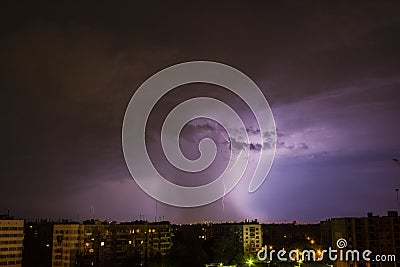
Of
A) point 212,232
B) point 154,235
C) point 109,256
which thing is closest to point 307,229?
point 212,232

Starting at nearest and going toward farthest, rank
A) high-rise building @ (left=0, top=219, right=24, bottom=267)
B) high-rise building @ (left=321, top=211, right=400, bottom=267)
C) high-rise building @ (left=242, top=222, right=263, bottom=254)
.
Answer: high-rise building @ (left=321, top=211, right=400, bottom=267) → high-rise building @ (left=0, top=219, right=24, bottom=267) → high-rise building @ (left=242, top=222, right=263, bottom=254)

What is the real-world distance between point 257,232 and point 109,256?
20.8 m

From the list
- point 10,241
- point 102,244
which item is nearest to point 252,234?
point 102,244

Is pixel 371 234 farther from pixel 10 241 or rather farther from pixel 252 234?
pixel 10 241

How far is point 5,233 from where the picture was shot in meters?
30.7

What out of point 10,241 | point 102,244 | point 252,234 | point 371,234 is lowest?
point 102,244

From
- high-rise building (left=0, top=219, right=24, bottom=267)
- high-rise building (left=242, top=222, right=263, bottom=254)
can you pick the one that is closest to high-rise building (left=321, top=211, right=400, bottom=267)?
high-rise building (left=242, top=222, right=263, bottom=254)

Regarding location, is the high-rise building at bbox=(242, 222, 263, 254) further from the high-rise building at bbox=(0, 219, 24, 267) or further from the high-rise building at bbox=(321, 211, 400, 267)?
the high-rise building at bbox=(0, 219, 24, 267)

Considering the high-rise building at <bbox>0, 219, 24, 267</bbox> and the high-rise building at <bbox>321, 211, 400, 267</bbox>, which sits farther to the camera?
the high-rise building at <bbox>0, 219, 24, 267</bbox>

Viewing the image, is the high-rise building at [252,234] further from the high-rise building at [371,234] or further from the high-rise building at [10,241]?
the high-rise building at [10,241]

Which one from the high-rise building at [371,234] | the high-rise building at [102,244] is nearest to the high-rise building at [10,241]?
the high-rise building at [102,244]

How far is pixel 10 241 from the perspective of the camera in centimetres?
3098

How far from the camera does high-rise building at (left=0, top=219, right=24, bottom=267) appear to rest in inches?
1197

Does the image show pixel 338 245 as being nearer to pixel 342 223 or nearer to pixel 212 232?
pixel 342 223
